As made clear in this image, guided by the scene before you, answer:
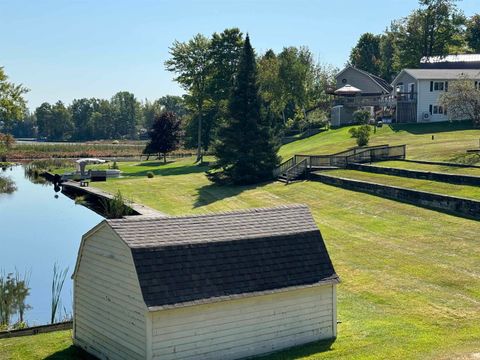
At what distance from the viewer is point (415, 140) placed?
5119cm

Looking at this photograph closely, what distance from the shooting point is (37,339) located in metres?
15.6

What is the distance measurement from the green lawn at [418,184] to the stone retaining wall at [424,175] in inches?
15.6

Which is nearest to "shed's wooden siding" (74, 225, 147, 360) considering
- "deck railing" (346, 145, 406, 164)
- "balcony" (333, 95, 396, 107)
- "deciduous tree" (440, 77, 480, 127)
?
"deck railing" (346, 145, 406, 164)

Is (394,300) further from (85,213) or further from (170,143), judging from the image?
(170,143)

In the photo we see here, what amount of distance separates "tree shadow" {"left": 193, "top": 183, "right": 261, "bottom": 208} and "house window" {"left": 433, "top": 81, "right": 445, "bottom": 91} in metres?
29.4

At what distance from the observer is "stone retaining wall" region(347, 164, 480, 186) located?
30.3 meters

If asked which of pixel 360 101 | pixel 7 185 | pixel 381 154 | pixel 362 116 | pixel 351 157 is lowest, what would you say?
pixel 7 185

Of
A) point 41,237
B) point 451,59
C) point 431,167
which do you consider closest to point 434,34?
point 451,59

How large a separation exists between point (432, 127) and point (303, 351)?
49960mm

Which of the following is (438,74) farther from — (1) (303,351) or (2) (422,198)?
(1) (303,351)

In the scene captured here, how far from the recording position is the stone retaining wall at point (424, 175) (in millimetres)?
30312

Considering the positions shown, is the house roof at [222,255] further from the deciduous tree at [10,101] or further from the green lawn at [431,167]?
the deciduous tree at [10,101]

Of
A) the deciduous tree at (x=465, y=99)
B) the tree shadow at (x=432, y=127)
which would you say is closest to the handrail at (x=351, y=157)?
the deciduous tree at (x=465, y=99)

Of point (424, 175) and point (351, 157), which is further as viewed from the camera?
point (351, 157)
